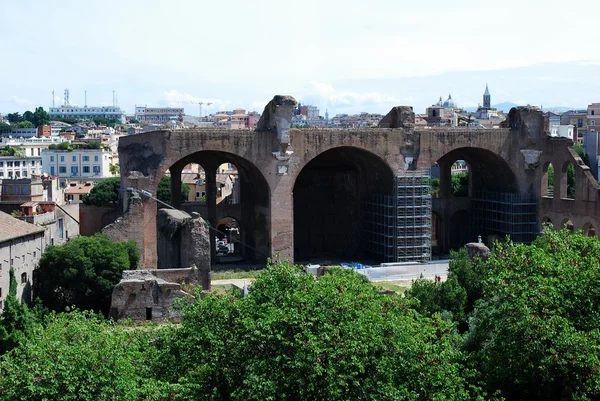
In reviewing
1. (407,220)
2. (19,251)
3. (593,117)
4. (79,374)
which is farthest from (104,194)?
(593,117)

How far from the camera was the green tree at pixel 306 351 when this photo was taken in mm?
15805

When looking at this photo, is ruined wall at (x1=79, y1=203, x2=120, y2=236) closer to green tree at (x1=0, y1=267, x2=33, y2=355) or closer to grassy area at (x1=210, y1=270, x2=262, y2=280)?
grassy area at (x1=210, y1=270, x2=262, y2=280)

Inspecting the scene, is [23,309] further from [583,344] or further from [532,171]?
[532,171]

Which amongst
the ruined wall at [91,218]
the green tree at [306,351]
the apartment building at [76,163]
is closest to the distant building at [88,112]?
the apartment building at [76,163]

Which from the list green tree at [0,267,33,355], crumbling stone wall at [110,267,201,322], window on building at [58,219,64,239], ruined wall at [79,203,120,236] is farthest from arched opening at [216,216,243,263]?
green tree at [0,267,33,355]

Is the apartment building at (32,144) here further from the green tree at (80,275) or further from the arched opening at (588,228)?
the arched opening at (588,228)

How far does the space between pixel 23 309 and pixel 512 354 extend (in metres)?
16.7

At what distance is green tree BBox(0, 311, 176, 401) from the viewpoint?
15438mm

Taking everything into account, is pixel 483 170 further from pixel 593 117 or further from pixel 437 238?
pixel 593 117

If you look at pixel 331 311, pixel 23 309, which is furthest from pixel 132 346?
pixel 23 309

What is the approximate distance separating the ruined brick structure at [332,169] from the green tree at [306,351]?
17.4 meters

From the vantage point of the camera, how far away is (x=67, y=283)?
31.7 metres

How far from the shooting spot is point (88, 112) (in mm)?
190125

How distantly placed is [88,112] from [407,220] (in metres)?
160
